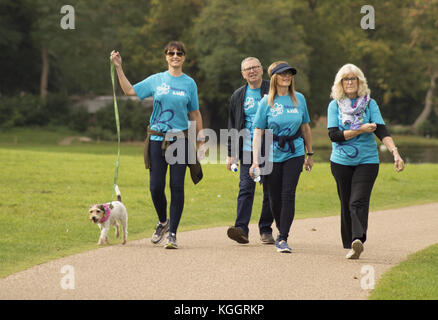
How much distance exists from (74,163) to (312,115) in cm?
4611

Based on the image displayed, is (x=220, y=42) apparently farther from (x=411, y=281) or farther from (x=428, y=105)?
(x=411, y=281)

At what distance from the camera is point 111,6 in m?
68.7

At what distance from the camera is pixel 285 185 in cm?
895

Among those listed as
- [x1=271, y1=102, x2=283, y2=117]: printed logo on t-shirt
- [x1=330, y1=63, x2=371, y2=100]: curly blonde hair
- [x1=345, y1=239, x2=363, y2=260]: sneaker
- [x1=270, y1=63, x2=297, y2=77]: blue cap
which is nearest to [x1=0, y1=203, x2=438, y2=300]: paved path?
[x1=345, y1=239, x2=363, y2=260]: sneaker

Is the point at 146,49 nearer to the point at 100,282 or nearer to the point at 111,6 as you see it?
the point at 111,6

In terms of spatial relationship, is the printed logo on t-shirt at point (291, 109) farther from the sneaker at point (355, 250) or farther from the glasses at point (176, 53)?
the sneaker at point (355, 250)

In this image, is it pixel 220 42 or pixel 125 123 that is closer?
pixel 220 42

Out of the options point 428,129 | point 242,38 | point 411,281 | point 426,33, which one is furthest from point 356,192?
point 428,129

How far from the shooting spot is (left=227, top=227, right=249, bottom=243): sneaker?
934cm

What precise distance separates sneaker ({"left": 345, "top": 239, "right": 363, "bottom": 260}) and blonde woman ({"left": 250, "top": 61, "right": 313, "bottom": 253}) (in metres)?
0.74

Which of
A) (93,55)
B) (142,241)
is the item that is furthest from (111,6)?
(142,241)

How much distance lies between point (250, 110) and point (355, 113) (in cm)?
155

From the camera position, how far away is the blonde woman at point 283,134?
888cm

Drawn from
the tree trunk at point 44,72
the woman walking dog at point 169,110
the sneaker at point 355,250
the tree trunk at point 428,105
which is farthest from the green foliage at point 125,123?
the sneaker at point 355,250
